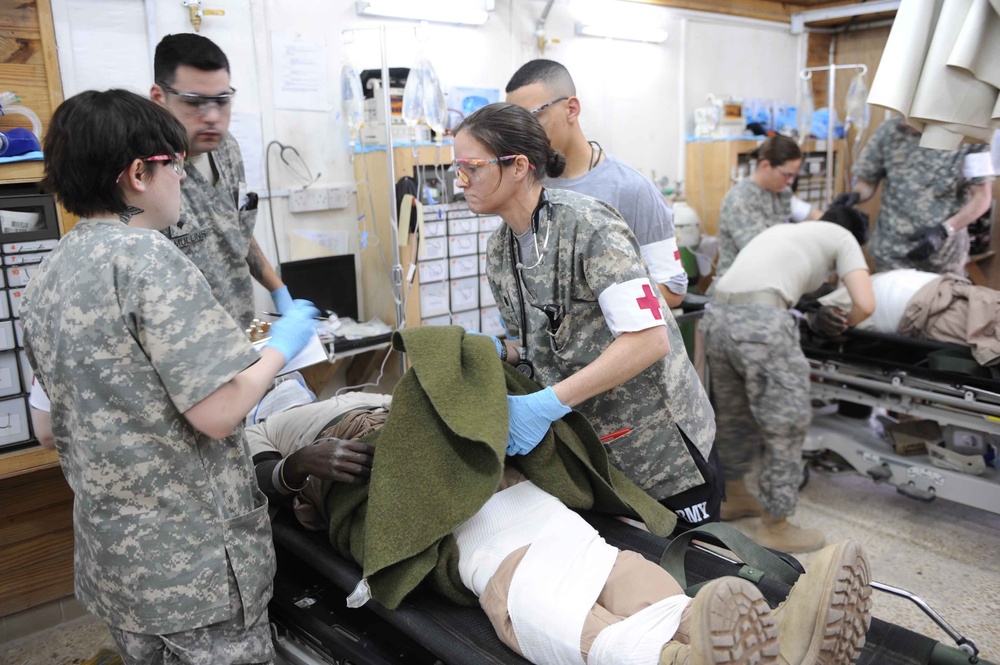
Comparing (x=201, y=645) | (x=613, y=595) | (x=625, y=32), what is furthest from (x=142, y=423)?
(x=625, y=32)

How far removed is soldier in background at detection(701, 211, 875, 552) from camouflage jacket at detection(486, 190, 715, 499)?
112 cm

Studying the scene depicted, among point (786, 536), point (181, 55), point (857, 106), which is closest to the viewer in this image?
point (181, 55)

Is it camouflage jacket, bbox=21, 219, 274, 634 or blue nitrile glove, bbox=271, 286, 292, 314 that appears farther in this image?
blue nitrile glove, bbox=271, 286, 292, 314

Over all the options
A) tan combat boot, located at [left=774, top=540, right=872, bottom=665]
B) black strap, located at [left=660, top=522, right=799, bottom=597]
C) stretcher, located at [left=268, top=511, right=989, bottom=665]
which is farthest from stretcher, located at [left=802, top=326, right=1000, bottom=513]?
tan combat boot, located at [left=774, top=540, right=872, bottom=665]

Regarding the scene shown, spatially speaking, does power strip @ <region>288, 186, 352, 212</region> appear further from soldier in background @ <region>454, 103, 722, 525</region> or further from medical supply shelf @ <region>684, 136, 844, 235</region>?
medical supply shelf @ <region>684, 136, 844, 235</region>

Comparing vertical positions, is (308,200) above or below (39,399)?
above

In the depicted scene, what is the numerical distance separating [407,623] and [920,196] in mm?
3533

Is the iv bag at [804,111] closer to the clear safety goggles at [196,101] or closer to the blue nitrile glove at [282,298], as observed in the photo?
the blue nitrile glove at [282,298]

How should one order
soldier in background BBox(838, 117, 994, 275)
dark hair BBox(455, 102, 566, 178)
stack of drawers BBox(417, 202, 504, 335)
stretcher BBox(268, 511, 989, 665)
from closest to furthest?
Answer: stretcher BBox(268, 511, 989, 665) → dark hair BBox(455, 102, 566, 178) → stack of drawers BBox(417, 202, 504, 335) → soldier in background BBox(838, 117, 994, 275)

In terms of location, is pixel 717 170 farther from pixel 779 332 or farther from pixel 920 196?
pixel 779 332

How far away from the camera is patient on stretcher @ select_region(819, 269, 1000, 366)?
9.77ft

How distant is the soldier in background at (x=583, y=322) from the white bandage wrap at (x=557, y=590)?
0.23m

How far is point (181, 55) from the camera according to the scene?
7.00 ft

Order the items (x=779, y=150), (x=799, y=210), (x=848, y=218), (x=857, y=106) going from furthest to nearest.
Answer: (x=857, y=106) < (x=799, y=210) < (x=779, y=150) < (x=848, y=218)
